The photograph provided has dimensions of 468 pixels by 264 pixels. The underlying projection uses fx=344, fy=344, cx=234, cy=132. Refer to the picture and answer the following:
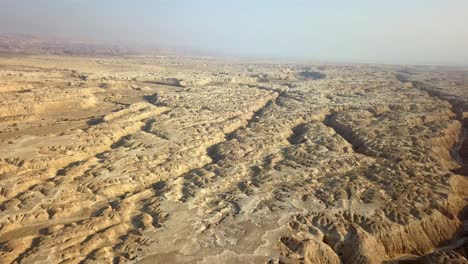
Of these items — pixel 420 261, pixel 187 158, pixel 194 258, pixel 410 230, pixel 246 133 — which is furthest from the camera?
pixel 246 133

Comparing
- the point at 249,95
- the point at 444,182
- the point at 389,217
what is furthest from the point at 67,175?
the point at 249,95

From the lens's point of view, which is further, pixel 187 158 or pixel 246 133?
pixel 246 133

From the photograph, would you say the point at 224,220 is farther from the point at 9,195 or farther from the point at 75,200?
the point at 9,195

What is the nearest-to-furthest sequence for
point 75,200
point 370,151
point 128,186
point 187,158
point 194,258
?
point 194,258, point 75,200, point 128,186, point 187,158, point 370,151

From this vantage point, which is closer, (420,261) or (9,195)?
(420,261)

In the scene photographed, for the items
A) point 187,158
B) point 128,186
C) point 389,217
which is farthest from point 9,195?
point 389,217

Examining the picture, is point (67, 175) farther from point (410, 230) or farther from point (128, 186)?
point (410, 230)
